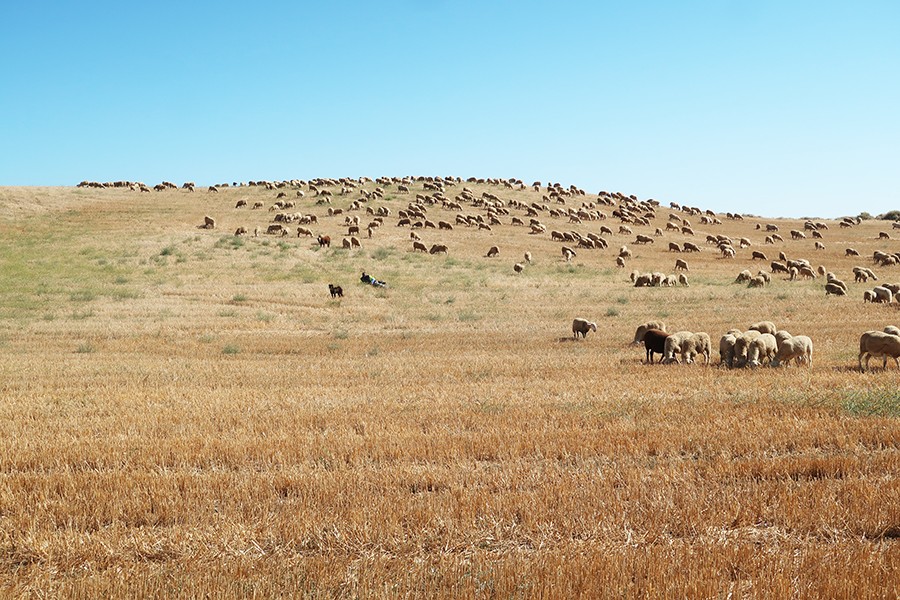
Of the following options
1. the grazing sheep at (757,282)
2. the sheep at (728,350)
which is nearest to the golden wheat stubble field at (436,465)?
the sheep at (728,350)

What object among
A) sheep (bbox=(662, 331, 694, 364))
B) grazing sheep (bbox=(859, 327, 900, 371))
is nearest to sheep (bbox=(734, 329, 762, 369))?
sheep (bbox=(662, 331, 694, 364))

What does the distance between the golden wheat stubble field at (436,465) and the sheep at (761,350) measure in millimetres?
656

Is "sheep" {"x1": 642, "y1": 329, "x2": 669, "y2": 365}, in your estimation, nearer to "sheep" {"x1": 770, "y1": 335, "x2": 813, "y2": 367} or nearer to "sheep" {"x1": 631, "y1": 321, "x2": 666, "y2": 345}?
"sheep" {"x1": 770, "y1": 335, "x2": 813, "y2": 367}

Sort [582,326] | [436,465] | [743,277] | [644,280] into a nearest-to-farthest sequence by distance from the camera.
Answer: [436,465] < [582,326] < [644,280] < [743,277]

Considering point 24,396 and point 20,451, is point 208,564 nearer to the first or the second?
point 20,451

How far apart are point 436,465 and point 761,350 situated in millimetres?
10557

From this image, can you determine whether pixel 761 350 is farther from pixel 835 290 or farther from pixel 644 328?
pixel 835 290

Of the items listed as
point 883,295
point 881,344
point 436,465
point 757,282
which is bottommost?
point 436,465

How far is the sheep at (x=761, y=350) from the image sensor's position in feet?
51.7

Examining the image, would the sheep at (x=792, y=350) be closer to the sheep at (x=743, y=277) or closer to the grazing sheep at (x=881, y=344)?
the grazing sheep at (x=881, y=344)

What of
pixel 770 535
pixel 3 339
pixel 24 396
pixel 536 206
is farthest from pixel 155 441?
pixel 536 206

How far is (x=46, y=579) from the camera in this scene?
536 cm

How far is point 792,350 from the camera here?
15.6m

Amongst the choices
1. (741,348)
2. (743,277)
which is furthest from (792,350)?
(743,277)
